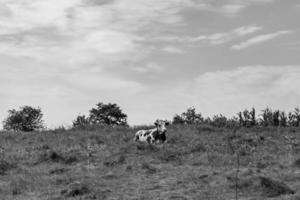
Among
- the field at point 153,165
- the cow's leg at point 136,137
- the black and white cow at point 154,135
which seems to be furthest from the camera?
the cow's leg at point 136,137

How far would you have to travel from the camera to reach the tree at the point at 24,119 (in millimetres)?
48375

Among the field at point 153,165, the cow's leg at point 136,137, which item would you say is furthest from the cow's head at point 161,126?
the cow's leg at point 136,137

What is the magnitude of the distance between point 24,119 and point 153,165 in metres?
35.6

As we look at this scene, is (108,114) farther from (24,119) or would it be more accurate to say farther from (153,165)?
(153,165)

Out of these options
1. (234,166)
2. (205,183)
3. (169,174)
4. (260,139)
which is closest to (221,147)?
(260,139)

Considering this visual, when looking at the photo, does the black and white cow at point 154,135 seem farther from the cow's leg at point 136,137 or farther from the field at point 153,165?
the field at point 153,165

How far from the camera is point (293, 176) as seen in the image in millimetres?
13453

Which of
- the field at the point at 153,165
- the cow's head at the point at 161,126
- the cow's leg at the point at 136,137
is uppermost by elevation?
the cow's head at the point at 161,126

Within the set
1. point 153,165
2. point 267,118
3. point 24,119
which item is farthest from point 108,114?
point 153,165

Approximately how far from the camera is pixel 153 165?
16.4m

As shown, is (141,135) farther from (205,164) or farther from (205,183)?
(205,183)

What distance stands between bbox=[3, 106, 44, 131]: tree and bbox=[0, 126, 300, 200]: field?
23.7 meters

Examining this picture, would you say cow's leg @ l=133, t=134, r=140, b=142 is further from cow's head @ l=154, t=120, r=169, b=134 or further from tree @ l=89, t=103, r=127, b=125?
tree @ l=89, t=103, r=127, b=125

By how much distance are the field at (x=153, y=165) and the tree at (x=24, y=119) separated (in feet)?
77.8
